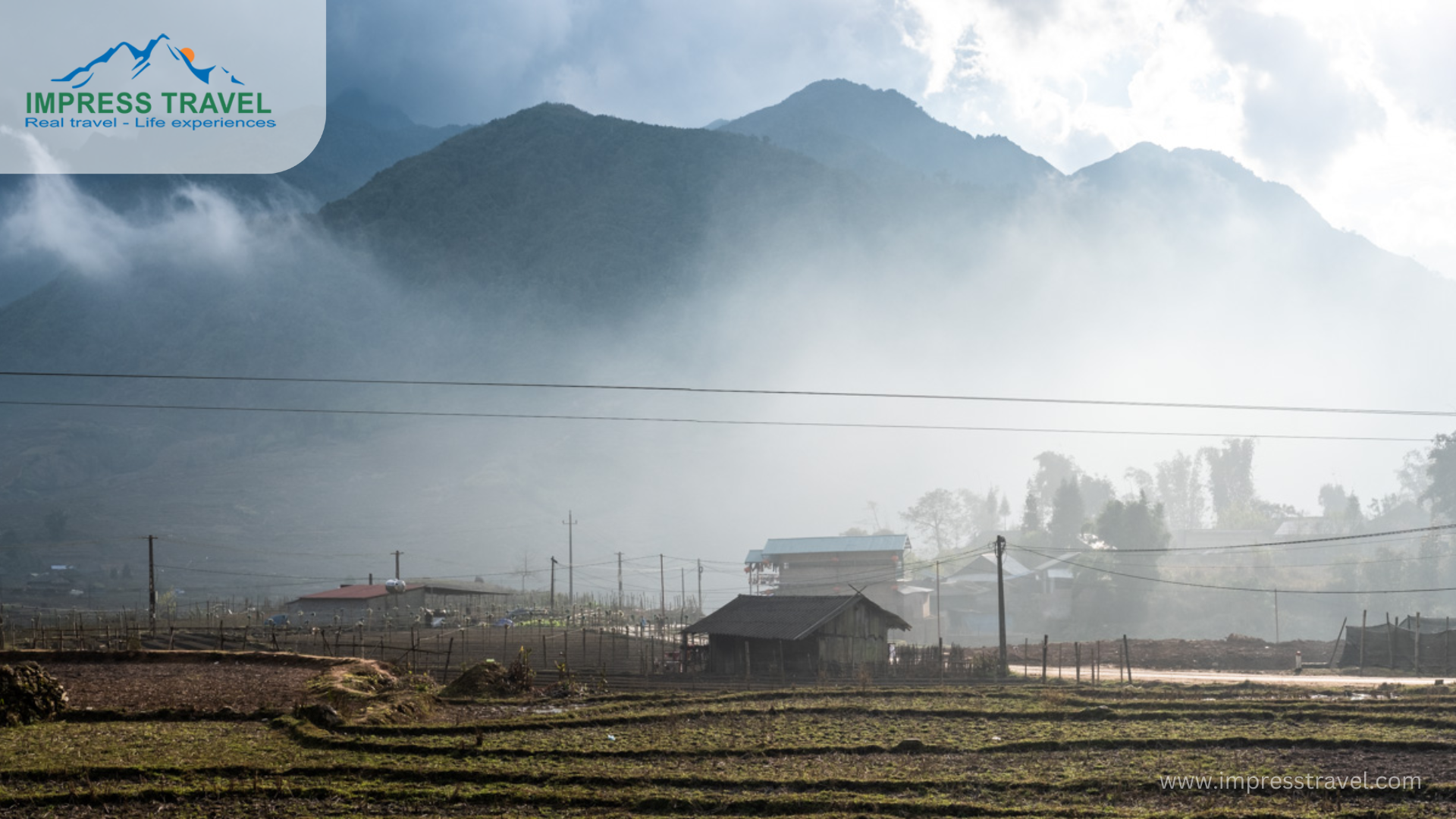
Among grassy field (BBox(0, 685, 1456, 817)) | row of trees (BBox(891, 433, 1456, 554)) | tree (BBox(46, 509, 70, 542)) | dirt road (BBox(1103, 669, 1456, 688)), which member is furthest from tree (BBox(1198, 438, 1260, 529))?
tree (BBox(46, 509, 70, 542))

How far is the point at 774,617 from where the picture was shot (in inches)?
1671

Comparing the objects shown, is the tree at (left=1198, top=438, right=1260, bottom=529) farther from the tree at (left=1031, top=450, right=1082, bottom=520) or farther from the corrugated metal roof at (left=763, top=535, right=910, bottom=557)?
the corrugated metal roof at (left=763, top=535, right=910, bottom=557)

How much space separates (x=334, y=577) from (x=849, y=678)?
142395 millimetres

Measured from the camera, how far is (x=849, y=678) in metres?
37.6

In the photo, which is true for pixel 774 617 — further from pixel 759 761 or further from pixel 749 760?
pixel 759 761

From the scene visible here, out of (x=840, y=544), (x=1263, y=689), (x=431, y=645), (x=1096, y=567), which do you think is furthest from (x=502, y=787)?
(x=1096, y=567)

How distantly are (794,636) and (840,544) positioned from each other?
44.8 m

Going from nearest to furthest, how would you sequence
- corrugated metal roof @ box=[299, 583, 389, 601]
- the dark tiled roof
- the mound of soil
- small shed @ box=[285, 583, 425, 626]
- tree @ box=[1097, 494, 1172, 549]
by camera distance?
1. the mound of soil
2. the dark tiled roof
3. small shed @ box=[285, 583, 425, 626]
4. corrugated metal roof @ box=[299, 583, 389, 601]
5. tree @ box=[1097, 494, 1172, 549]

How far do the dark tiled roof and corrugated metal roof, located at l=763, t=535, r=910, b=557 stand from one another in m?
35.8

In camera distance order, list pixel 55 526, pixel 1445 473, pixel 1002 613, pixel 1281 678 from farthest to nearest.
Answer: pixel 55 526 → pixel 1445 473 → pixel 1002 613 → pixel 1281 678

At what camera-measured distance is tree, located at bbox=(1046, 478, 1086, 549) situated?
111125 mm

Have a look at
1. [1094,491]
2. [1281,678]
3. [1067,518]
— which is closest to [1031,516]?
[1067,518]

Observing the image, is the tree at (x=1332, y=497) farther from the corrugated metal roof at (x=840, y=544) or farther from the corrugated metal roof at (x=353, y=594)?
the corrugated metal roof at (x=353, y=594)

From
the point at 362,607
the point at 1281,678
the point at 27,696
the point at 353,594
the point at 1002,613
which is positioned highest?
the point at 27,696
